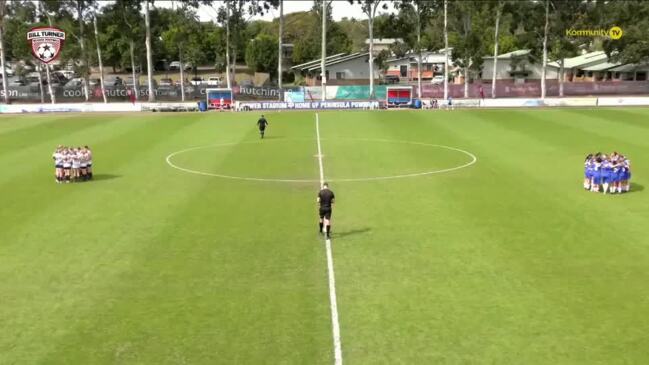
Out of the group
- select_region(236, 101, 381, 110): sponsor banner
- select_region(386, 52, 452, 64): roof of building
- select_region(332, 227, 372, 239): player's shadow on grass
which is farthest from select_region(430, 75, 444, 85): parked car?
select_region(332, 227, 372, 239): player's shadow on grass

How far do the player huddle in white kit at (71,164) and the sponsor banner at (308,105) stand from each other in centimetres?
4034

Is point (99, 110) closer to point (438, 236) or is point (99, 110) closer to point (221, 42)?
point (221, 42)

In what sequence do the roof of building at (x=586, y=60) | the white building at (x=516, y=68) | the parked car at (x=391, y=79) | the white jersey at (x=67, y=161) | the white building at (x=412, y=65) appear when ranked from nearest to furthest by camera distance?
1. the white jersey at (x=67, y=161)
2. the white building at (x=516, y=68)
3. the roof of building at (x=586, y=60)
4. the parked car at (x=391, y=79)
5. the white building at (x=412, y=65)

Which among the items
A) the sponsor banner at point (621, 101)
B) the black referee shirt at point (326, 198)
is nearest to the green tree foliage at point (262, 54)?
the sponsor banner at point (621, 101)

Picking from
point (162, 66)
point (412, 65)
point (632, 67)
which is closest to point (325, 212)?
point (632, 67)

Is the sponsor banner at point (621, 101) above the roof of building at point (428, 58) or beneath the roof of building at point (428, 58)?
beneath

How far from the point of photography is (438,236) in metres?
20.5

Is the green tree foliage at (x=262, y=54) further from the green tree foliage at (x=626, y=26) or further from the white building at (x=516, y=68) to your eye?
the green tree foliage at (x=626, y=26)

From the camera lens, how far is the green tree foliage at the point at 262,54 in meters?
119

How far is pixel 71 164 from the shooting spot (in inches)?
1158

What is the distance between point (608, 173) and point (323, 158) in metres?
15.1

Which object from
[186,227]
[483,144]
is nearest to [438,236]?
[186,227]

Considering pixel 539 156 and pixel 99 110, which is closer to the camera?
pixel 539 156

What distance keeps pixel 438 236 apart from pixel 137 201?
40.2ft
